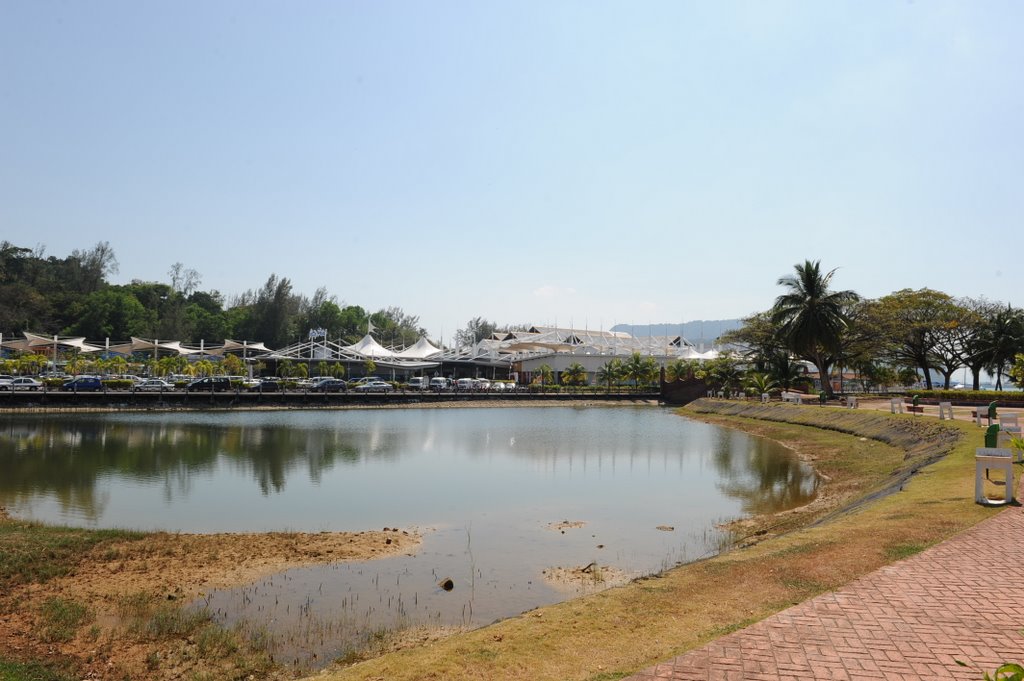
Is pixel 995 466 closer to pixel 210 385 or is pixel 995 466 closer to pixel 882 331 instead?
pixel 882 331

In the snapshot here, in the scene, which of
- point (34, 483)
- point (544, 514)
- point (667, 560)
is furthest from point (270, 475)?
point (667, 560)

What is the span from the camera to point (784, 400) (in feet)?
170

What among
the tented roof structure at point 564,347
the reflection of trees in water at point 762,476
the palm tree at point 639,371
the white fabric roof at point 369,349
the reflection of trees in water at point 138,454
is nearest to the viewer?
the reflection of trees in water at point 762,476

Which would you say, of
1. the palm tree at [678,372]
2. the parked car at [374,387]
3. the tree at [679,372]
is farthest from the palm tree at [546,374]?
the parked car at [374,387]

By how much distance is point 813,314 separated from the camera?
5659 centimetres

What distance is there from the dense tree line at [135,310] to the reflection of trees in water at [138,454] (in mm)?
79344

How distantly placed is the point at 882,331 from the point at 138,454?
57.7 metres

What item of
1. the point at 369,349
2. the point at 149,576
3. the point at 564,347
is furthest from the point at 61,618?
the point at 564,347

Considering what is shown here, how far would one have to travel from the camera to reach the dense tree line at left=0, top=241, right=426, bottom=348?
363 feet

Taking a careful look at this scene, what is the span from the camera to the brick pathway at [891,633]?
604cm

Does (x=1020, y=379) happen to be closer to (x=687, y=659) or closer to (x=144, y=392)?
(x=687, y=659)

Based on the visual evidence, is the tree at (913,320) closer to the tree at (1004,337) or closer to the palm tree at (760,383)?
the tree at (1004,337)

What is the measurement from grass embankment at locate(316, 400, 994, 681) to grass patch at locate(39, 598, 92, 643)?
158 inches

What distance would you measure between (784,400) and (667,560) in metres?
42.0
